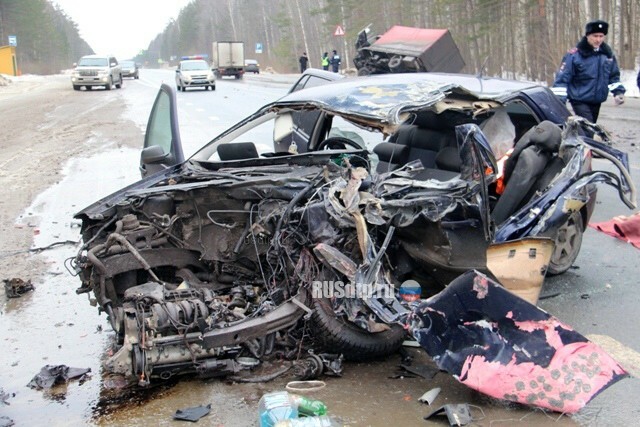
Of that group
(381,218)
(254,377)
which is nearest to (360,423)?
(254,377)

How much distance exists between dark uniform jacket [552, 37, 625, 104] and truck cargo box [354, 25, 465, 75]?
2326 millimetres

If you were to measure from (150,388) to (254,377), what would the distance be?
63 centimetres

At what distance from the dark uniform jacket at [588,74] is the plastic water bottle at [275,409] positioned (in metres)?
6.49

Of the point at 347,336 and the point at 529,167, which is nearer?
the point at 347,336

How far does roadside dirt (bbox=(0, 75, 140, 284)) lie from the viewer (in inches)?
294

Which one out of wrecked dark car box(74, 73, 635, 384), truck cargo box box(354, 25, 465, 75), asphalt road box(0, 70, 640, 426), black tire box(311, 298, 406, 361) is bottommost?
asphalt road box(0, 70, 640, 426)

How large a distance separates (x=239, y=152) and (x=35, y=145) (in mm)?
11997

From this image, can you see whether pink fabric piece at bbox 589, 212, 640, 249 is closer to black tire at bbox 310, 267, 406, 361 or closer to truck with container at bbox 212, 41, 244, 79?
black tire at bbox 310, 267, 406, 361

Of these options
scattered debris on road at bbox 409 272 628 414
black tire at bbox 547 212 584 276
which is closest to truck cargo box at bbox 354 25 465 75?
black tire at bbox 547 212 584 276

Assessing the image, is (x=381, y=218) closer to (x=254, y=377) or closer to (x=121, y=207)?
(x=254, y=377)

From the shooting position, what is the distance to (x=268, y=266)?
459 centimetres

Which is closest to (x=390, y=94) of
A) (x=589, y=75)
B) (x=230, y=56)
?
(x=589, y=75)

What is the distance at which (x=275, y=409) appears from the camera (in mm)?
3514

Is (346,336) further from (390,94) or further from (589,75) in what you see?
(589,75)
